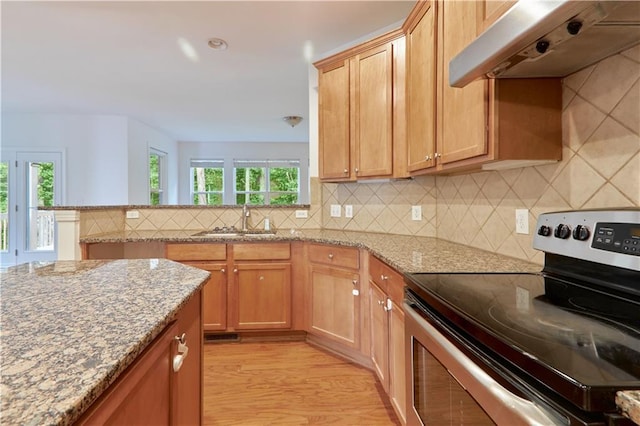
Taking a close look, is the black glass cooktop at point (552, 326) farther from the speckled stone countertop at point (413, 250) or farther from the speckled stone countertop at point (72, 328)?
the speckled stone countertop at point (72, 328)

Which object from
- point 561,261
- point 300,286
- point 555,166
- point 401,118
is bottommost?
point 300,286

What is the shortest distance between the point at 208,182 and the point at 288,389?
20.2 feet

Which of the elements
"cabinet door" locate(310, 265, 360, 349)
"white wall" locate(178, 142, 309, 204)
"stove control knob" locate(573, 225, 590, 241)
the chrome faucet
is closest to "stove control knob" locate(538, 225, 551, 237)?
"stove control knob" locate(573, 225, 590, 241)

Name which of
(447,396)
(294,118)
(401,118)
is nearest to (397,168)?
(401,118)

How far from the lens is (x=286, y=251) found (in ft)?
8.75

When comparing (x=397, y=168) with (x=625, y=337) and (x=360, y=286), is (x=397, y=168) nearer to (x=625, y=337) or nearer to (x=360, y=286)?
(x=360, y=286)

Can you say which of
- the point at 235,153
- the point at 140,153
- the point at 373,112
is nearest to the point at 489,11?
the point at 373,112

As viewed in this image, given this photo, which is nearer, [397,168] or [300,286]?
[397,168]

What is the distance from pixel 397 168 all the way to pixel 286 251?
3.54ft

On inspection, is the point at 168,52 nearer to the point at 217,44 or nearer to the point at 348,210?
the point at 217,44

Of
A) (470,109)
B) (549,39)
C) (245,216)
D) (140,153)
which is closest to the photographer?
(549,39)

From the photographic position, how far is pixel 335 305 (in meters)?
2.43

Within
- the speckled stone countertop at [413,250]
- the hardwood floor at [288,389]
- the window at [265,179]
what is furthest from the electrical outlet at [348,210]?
the window at [265,179]

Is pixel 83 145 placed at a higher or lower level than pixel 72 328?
higher
